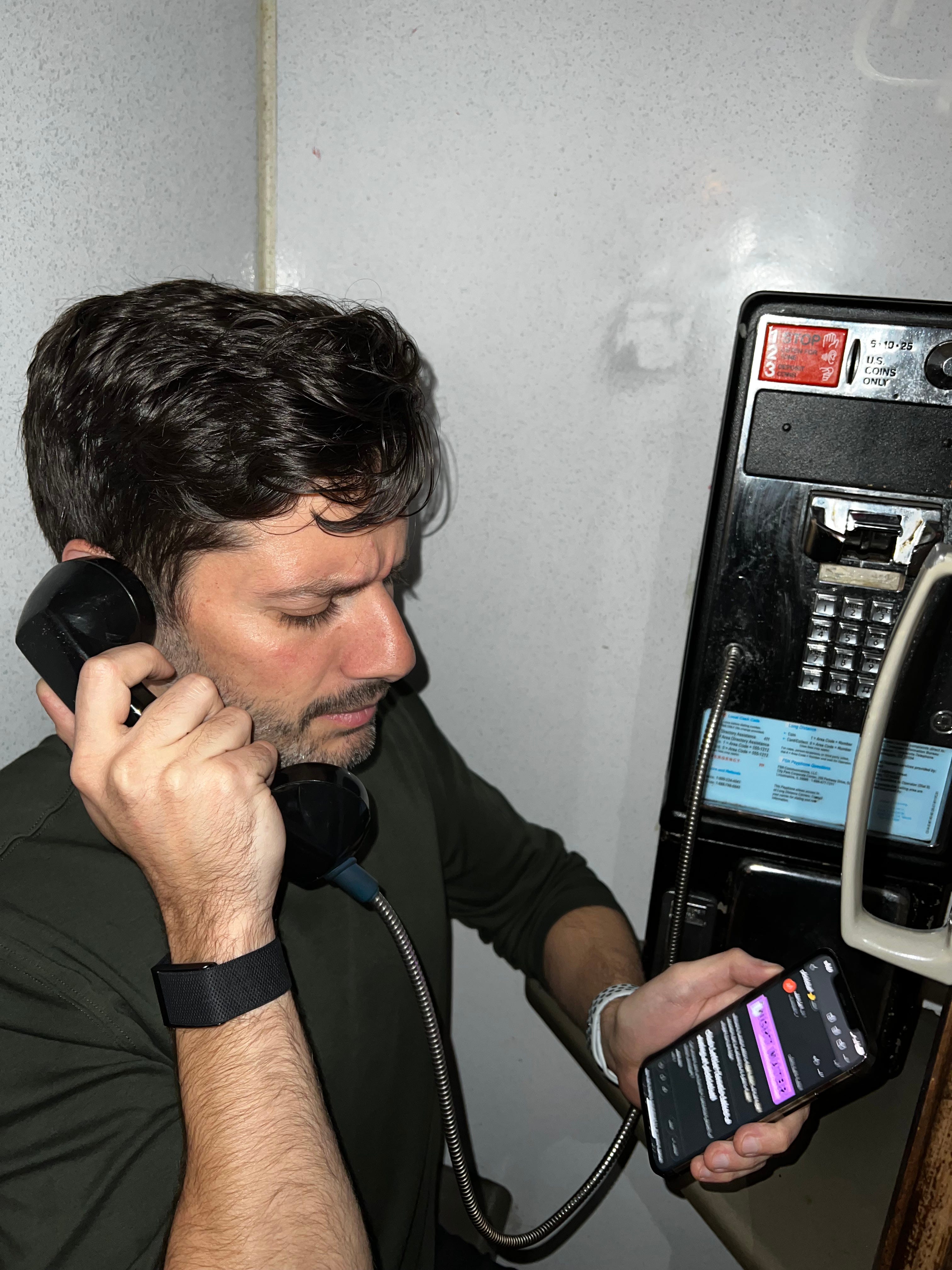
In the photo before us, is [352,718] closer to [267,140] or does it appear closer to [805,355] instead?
[805,355]

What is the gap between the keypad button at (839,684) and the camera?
0.85 m

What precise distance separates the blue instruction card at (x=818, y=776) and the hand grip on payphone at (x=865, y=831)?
22 centimetres

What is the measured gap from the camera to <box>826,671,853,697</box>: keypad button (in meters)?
0.85

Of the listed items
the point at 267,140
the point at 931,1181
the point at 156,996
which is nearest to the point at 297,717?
the point at 156,996

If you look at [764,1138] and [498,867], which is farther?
[498,867]

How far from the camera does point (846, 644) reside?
842 millimetres

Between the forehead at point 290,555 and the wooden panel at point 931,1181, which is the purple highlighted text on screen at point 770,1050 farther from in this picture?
the forehead at point 290,555

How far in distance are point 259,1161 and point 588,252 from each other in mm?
953

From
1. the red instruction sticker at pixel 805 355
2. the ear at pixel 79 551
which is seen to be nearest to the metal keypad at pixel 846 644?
the red instruction sticker at pixel 805 355

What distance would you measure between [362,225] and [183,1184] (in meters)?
1.01

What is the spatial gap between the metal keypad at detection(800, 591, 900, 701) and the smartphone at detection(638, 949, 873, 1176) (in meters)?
0.25

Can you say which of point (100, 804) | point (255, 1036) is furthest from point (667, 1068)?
point (100, 804)

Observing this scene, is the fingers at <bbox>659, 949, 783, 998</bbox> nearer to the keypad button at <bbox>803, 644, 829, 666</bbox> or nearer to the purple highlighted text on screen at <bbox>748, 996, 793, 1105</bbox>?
the purple highlighted text on screen at <bbox>748, 996, 793, 1105</bbox>

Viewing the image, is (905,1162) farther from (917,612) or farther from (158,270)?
(158,270)
